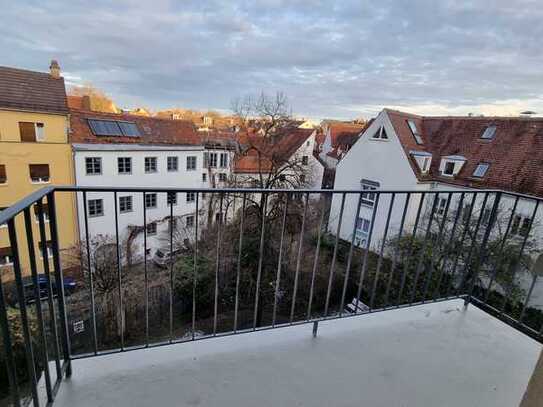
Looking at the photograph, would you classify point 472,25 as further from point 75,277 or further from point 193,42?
point 193,42

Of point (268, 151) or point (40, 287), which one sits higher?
point (40, 287)

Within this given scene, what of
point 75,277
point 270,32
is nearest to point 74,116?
point 75,277

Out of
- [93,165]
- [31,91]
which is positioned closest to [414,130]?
[93,165]

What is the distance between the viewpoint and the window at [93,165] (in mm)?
10234

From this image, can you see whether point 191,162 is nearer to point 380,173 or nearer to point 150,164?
point 150,164

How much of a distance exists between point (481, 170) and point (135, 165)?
1248 cm

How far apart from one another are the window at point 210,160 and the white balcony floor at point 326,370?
41.8 ft

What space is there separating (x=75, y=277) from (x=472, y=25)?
9498 mm

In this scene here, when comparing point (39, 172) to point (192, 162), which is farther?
point (192, 162)

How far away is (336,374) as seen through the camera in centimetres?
140

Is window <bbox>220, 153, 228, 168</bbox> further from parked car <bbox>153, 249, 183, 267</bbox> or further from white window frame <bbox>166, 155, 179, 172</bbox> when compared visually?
parked car <bbox>153, 249, 183, 267</bbox>

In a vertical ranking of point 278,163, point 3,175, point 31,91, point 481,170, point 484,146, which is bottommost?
point 3,175

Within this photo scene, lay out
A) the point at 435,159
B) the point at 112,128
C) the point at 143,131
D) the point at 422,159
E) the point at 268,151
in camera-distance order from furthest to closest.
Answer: the point at 268,151 < the point at 143,131 < the point at 112,128 < the point at 435,159 < the point at 422,159

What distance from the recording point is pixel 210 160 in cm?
1386
